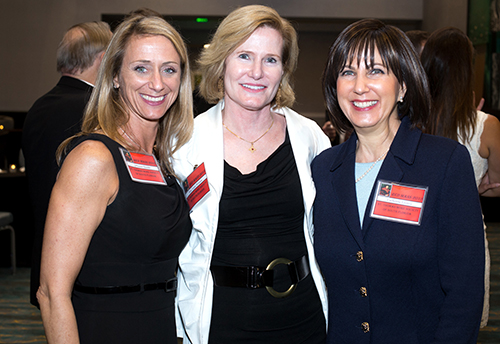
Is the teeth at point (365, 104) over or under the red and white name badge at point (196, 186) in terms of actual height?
over

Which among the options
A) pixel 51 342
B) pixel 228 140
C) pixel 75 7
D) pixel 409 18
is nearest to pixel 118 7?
pixel 75 7

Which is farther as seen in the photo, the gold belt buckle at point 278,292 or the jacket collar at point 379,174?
the gold belt buckle at point 278,292

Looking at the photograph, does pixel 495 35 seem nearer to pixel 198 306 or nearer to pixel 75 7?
pixel 198 306

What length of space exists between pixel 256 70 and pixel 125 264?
940 mm

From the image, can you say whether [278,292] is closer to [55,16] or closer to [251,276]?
[251,276]

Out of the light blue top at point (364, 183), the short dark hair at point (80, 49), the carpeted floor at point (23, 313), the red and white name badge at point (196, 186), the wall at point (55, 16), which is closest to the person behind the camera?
the light blue top at point (364, 183)

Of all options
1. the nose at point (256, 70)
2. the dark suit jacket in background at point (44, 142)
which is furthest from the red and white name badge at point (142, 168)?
the dark suit jacket in background at point (44, 142)

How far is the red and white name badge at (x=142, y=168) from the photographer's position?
5.39ft

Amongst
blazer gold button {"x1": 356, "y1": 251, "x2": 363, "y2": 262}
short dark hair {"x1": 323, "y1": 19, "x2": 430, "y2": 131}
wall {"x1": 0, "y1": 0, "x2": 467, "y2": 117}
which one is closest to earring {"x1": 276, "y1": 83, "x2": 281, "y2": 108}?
short dark hair {"x1": 323, "y1": 19, "x2": 430, "y2": 131}

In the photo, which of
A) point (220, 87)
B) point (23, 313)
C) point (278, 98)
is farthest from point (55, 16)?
point (278, 98)

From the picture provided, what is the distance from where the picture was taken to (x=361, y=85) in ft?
5.47

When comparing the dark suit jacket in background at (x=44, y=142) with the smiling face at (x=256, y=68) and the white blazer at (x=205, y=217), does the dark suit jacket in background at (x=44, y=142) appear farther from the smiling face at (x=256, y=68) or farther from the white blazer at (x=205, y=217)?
the smiling face at (x=256, y=68)

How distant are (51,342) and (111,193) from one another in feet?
1.66

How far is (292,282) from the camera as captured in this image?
6.28 feet
